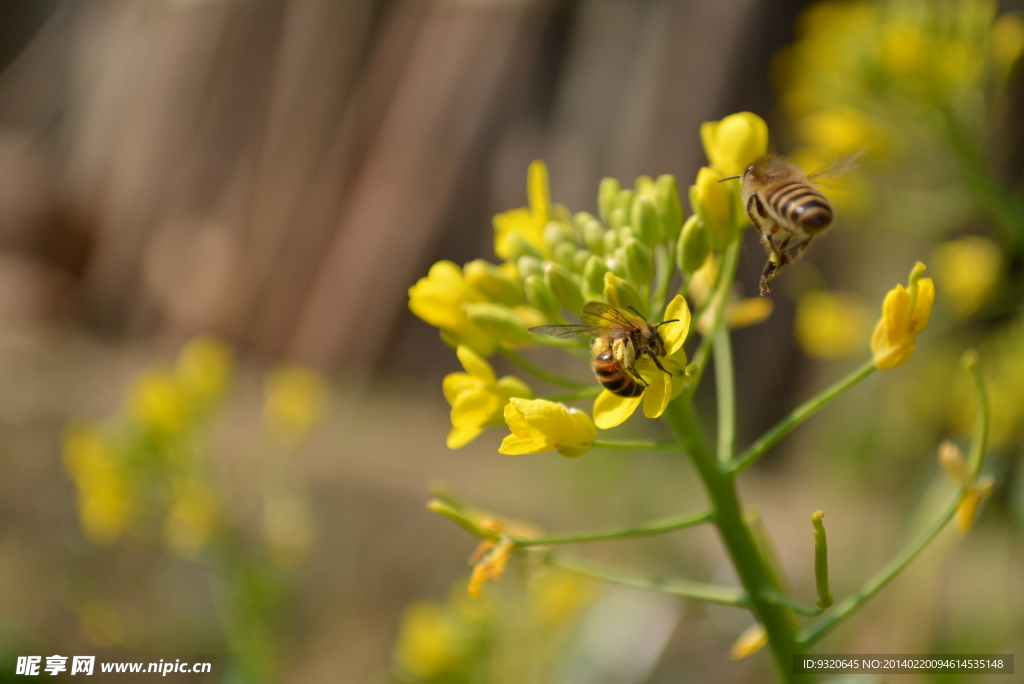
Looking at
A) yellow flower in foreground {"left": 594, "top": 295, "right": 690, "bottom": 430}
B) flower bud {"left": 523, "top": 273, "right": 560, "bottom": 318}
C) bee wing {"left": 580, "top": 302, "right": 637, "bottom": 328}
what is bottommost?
yellow flower in foreground {"left": 594, "top": 295, "right": 690, "bottom": 430}

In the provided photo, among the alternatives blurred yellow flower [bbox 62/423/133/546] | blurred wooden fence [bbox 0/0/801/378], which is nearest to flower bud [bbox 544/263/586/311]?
blurred yellow flower [bbox 62/423/133/546]

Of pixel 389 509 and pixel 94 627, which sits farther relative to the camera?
pixel 389 509

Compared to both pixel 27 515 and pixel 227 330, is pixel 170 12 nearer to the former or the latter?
pixel 227 330

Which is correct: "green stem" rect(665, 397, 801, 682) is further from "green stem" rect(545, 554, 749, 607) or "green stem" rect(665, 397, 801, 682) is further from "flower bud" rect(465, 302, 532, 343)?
"flower bud" rect(465, 302, 532, 343)

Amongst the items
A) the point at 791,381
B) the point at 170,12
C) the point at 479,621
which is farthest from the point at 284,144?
the point at 479,621

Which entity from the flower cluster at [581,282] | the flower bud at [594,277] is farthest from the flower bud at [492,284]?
the flower bud at [594,277]

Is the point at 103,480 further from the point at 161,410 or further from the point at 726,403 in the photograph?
the point at 726,403

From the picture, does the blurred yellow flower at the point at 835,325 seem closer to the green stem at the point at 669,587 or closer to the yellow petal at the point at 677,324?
the green stem at the point at 669,587
